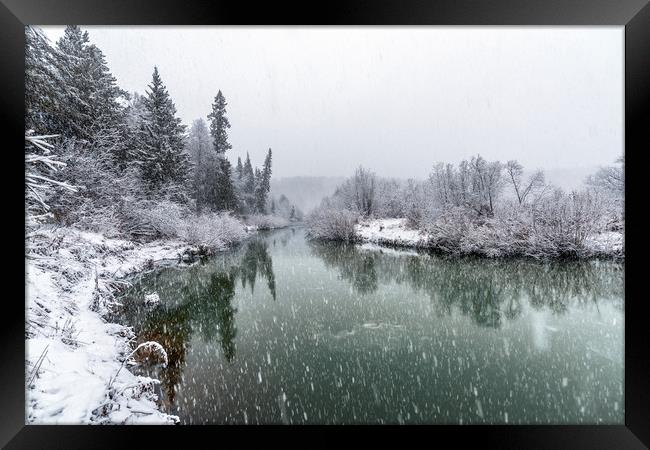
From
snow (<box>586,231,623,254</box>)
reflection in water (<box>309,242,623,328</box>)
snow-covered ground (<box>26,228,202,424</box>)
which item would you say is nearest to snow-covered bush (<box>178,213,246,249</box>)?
reflection in water (<box>309,242,623,328</box>)

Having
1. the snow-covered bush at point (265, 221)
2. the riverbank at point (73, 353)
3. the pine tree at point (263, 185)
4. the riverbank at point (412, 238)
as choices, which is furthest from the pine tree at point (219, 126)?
the riverbank at point (73, 353)

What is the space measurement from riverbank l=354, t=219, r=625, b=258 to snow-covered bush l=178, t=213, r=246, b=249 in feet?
29.8

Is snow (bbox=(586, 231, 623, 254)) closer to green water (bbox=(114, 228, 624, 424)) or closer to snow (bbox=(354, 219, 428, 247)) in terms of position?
green water (bbox=(114, 228, 624, 424))

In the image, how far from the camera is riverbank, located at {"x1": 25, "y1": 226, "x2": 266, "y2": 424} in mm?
2305

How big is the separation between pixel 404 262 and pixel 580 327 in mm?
6697

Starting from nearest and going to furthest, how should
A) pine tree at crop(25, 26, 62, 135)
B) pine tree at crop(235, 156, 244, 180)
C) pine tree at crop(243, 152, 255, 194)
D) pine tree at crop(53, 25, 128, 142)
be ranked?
1. pine tree at crop(25, 26, 62, 135)
2. pine tree at crop(53, 25, 128, 142)
3. pine tree at crop(235, 156, 244, 180)
4. pine tree at crop(243, 152, 255, 194)

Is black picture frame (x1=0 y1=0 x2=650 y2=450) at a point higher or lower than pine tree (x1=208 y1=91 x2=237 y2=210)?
lower

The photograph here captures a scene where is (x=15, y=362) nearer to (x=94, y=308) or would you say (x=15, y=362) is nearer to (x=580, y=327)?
(x=94, y=308)

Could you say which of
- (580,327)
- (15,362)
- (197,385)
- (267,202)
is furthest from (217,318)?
(267,202)

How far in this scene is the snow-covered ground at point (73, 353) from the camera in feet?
7.56

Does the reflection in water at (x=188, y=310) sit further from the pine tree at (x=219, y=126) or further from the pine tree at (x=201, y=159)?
the pine tree at (x=219, y=126)

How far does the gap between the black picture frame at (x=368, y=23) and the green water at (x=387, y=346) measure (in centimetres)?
153

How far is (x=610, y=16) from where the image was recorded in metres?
1.95

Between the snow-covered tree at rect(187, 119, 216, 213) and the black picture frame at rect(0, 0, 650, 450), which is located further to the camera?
the snow-covered tree at rect(187, 119, 216, 213)
